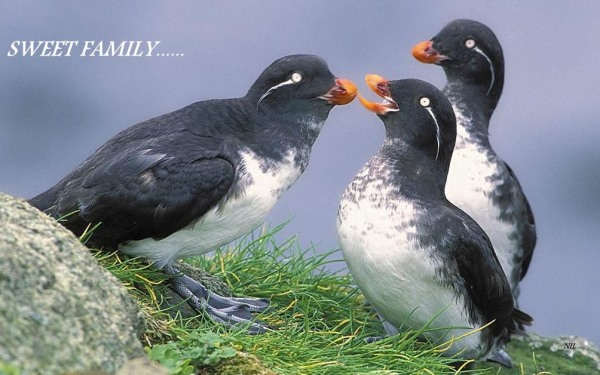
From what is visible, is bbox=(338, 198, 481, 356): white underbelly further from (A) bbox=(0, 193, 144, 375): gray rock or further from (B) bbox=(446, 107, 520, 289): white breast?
(A) bbox=(0, 193, 144, 375): gray rock

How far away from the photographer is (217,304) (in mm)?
7340

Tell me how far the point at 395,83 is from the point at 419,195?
0.82 meters

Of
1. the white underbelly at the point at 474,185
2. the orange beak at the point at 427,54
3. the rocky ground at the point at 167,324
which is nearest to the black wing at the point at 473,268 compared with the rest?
the rocky ground at the point at 167,324

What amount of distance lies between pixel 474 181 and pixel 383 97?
162 cm

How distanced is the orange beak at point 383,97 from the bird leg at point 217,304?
5.42ft

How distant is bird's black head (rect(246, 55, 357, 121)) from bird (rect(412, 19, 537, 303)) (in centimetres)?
161

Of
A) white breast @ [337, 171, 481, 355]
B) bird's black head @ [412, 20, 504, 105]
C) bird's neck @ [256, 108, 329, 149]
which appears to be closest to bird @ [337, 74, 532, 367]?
white breast @ [337, 171, 481, 355]

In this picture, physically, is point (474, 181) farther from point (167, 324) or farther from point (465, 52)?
point (167, 324)

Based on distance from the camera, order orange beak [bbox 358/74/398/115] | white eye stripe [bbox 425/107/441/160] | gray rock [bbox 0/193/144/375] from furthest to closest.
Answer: orange beak [bbox 358/74/398/115] < white eye stripe [bbox 425/107/441/160] < gray rock [bbox 0/193/144/375]

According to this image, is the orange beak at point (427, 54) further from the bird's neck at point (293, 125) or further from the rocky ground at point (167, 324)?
the rocky ground at point (167, 324)

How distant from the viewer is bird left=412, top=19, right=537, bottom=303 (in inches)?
328

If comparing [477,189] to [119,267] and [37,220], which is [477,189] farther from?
[37,220]

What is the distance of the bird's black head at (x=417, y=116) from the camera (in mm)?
6879

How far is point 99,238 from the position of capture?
6.62m
